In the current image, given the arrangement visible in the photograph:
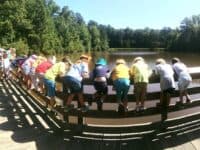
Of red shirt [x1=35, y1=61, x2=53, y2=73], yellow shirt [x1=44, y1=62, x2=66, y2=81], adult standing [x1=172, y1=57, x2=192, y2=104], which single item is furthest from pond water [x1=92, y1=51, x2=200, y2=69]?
adult standing [x1=172, y1=57, x2=192, y2=104]

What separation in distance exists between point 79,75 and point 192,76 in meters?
3.01

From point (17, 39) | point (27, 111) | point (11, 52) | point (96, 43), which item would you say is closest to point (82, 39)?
point (96, 43)

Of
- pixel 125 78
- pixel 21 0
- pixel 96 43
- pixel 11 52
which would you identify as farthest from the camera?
pixel 96 43

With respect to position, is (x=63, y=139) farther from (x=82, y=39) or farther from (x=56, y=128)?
(x=82, y=39)

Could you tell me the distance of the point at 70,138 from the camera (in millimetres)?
8984

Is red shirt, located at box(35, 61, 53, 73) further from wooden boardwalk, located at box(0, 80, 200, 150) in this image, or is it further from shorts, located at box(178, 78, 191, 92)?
shorts, located at box(178, 78, 191, 92)

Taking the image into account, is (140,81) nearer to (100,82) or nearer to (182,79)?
(100,82)

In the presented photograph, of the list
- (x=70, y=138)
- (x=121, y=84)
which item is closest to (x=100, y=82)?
(x=121, y=84)

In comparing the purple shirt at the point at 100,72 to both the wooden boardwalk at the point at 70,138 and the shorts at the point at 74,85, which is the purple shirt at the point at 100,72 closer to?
the shorts at the point at 74,85

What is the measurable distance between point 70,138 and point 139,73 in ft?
7.56

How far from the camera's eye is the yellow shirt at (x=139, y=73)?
8860 mm

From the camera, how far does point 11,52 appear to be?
70.7 feet

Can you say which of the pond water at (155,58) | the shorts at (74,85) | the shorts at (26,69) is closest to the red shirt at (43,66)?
the shorts at (26,69)

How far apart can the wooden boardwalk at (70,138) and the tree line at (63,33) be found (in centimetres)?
4172
